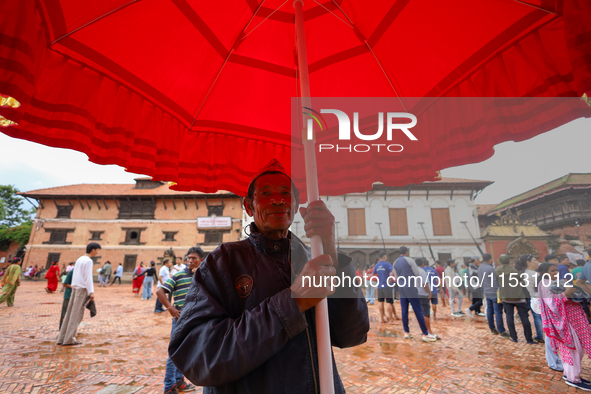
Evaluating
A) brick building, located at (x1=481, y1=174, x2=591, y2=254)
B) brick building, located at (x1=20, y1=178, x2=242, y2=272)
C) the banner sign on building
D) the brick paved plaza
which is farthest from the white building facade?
the banner sign on building

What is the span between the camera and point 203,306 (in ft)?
3.79

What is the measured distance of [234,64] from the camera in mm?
1955

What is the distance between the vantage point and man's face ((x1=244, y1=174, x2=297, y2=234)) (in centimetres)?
147

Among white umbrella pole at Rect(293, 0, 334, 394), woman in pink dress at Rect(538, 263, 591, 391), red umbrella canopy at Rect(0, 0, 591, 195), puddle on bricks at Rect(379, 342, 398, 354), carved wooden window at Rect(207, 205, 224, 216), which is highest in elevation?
carved wooden window at Rect(207, 205, 224, 216)

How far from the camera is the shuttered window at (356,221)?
4.16 feet

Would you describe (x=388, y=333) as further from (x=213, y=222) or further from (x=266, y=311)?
(x=213, y=222)

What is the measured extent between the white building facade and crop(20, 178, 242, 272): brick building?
24.5 m

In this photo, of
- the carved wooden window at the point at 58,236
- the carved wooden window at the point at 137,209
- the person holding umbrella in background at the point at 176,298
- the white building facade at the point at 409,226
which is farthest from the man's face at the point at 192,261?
the carved wooden window at the point at 58,236

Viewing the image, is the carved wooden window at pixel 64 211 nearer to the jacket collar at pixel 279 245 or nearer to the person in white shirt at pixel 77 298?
the person in white shirt at pixel 77 298

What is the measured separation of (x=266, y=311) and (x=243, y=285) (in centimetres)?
25

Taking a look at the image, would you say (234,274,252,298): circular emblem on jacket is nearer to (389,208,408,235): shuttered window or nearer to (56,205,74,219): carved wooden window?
(389,208,408,235): shuttered window

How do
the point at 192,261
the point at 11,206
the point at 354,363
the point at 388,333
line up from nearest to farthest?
1. the point at 192,261
2. the point at 354,363
3. the point at 388,333
4. the point at 11,206

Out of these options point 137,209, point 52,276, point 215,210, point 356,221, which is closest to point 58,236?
point 137,209

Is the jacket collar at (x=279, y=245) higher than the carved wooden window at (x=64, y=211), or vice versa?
the carved wooden window at (x=64, y=211)
